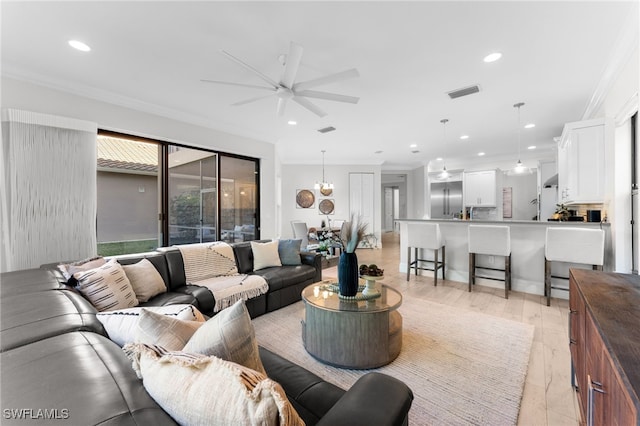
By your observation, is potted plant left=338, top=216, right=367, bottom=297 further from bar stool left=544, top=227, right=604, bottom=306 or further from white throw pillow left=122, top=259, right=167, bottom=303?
bar stool left=544, top=227, right=604, bottom=306

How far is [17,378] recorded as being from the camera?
0.74 meters

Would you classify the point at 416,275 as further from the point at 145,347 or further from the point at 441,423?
the point at 145,347

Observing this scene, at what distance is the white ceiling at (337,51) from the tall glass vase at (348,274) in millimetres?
1955

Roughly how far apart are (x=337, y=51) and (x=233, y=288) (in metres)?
2.63

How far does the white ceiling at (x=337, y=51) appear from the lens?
202cm

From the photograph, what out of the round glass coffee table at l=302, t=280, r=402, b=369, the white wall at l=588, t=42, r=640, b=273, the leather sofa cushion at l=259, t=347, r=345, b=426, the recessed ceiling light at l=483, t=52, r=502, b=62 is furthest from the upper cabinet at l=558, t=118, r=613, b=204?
the leather sofa cushion at l=259, t=347, r=345, b=426

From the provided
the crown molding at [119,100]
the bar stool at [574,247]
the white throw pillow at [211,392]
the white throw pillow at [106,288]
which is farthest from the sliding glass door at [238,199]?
the bar stool at [574,247]

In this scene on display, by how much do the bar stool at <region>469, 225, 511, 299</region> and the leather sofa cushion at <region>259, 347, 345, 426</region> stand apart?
11.7 feet

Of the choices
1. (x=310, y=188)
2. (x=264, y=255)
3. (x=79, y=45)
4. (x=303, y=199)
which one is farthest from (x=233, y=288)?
(x=310, y=188)

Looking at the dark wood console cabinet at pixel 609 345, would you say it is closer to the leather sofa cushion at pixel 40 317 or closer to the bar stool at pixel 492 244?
the leather sofa cushion at pixel 40 317

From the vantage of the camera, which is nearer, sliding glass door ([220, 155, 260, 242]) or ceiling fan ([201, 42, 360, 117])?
ceiling fan ([201, 42, 360, 117])

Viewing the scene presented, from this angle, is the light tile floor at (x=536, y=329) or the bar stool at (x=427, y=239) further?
the bar stool at (x=427, y=239)

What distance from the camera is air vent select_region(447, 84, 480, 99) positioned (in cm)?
A: 333

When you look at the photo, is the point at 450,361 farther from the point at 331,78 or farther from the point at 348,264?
the point at 331,78
